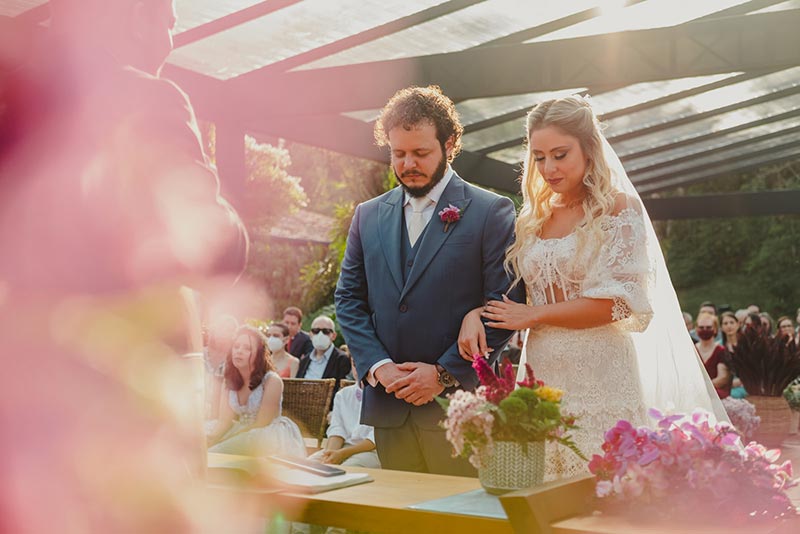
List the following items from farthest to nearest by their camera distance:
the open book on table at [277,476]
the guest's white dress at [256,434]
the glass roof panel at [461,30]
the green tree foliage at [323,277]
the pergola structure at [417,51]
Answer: the green tree foliage at [323,277], the glass roof panel at [461,30], the pergola structure at [417,51], the guest's white dress at [256,434], the open book on table at [277,476]

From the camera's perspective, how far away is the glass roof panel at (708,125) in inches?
489

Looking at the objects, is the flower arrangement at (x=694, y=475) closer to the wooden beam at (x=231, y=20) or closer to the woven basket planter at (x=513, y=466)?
the woven basket planter at (x=513, y=466)

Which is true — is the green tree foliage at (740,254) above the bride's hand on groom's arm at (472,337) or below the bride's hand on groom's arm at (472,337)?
below

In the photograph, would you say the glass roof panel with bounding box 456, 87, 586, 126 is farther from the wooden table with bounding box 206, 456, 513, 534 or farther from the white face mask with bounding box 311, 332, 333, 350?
the wooden table with bounding box 206, 456, 513, 534

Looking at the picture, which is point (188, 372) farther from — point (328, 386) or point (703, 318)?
point (703, 318)

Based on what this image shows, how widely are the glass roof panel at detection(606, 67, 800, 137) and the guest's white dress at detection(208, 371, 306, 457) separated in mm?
6092

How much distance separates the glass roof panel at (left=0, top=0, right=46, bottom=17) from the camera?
5.84 meters

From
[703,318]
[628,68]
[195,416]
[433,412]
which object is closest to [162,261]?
[195,416]

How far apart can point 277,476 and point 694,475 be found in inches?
41.3

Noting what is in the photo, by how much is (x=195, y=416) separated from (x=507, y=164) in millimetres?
10917

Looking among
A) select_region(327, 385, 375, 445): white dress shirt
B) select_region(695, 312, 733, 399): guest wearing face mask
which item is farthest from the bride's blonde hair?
select_region(695, 312, 733, 399): guest wearing face mask

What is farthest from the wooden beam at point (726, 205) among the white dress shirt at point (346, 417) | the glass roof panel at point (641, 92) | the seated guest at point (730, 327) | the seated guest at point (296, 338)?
the white dress shirt at point (346, 417)

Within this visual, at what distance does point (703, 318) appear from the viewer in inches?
372

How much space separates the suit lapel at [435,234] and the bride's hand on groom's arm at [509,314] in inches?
10.4
